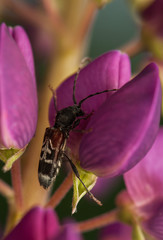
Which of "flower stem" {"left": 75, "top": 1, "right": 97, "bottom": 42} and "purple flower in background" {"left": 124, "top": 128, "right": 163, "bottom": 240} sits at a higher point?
"flower stem" {"left": 75, "top": 1, "right": 97, "bottom": 42}

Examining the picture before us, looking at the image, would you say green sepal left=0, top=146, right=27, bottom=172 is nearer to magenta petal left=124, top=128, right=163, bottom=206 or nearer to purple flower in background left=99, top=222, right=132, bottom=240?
magenta petal left=124, top=128, right=163, bottom=206

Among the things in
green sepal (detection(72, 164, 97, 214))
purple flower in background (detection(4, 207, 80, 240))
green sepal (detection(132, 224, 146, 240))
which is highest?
purple flower in background (detection(4, 207, 80, 240))

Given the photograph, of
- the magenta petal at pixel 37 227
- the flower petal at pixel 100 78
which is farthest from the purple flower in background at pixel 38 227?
the flower petal at pixel 100 78

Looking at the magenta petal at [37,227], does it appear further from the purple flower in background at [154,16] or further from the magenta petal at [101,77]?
the purple flower in background at [154,16]

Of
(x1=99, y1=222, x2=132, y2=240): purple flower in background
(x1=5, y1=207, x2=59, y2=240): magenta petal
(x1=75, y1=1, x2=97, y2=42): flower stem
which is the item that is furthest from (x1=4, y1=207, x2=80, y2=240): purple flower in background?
(x1=75, y1=1, x2=97, y2=42): flower stem

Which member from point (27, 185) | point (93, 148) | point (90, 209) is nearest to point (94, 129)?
point (93, 148)

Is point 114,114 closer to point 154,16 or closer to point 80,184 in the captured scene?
point 80,184

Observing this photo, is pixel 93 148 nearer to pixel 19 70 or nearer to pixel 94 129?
pixel 94 129
